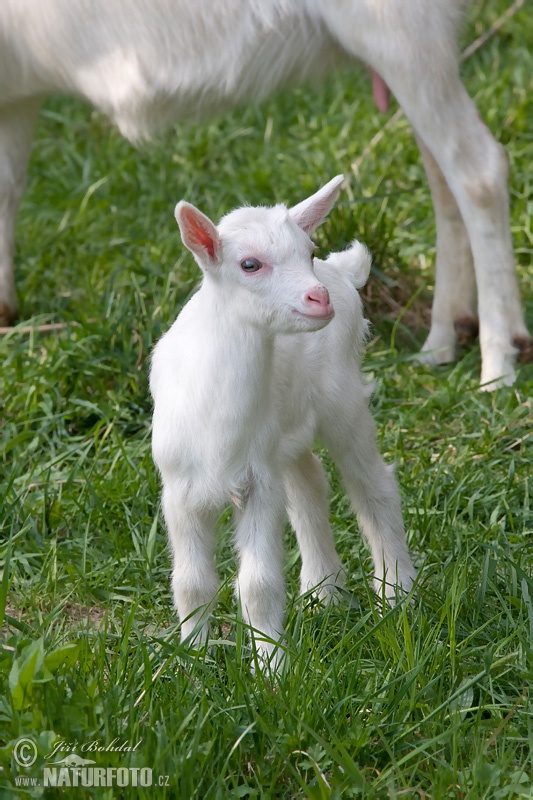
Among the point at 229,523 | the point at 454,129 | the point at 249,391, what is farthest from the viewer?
the point at 454,129

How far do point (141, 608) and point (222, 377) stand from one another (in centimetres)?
92

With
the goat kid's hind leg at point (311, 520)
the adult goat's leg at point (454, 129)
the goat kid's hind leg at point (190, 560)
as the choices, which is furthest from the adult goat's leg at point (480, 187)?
the goat kid's hind leg at point (190, 560)

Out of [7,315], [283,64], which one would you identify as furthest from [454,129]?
[7,315]

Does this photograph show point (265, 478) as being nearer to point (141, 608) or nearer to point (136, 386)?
point (141, 608)

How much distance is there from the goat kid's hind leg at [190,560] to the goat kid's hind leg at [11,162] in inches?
104

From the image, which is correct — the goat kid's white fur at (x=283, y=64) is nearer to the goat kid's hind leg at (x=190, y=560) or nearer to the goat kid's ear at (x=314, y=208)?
the goat kid's ear at (x=314, y=208)

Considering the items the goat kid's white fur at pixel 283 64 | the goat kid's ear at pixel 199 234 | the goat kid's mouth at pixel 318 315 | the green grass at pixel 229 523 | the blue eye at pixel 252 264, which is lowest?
the green grass at pixel 229 523

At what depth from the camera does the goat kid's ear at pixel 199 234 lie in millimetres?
2658

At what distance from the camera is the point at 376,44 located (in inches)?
178

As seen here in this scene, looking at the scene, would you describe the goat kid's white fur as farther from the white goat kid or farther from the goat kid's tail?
the white goat kid

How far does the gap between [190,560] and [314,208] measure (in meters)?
0.95

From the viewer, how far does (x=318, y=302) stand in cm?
260

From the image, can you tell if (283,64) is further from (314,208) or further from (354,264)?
(314,208)

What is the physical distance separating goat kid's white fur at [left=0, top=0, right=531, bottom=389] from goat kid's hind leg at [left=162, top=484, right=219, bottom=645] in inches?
75.0
